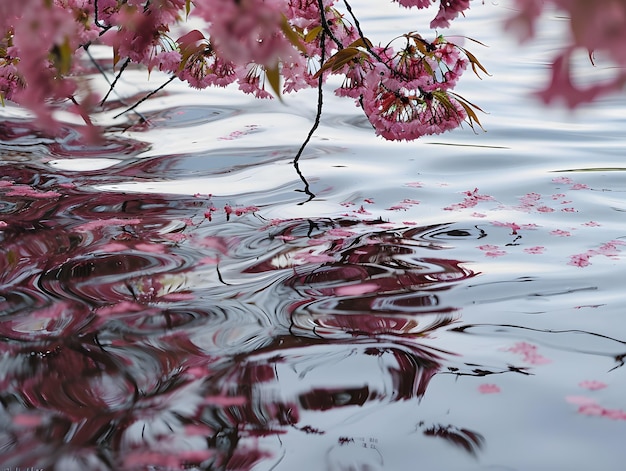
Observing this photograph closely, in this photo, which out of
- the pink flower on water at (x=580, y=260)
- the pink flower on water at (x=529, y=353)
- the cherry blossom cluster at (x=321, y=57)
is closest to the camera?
the pink flower on water at (x=529, y=353)

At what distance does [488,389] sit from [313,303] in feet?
2.03

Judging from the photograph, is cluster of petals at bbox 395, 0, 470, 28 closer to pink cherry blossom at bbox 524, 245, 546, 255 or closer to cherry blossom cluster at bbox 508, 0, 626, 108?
pink cherry blossom at bbox 524, 245, 546, 255

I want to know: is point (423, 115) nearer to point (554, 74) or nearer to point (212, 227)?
point (212, 227)

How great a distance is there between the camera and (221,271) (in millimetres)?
2391

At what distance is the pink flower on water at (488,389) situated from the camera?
5.55 ft

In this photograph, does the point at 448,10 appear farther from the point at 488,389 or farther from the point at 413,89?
the point at 488,389

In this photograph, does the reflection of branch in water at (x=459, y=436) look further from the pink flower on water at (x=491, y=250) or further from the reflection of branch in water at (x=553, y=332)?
the pink flower on water at (x=491, y=250)

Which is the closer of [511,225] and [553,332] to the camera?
[553,332]

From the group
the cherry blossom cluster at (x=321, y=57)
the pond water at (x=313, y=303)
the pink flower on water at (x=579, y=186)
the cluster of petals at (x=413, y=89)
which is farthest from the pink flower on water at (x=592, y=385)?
the pink flower on water at (x=579, y=186)

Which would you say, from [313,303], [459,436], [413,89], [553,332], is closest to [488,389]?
[459,436]

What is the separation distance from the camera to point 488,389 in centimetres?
170

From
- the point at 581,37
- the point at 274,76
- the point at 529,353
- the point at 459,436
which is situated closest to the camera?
the point at 581,37

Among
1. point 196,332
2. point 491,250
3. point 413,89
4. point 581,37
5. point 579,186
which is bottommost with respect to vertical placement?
point 196,332

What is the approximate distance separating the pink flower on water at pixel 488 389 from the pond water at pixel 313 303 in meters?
0.01
